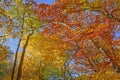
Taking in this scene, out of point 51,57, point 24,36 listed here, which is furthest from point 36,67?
point 24,36

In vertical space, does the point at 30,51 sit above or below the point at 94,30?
above

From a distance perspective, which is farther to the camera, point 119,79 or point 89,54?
point 89,54

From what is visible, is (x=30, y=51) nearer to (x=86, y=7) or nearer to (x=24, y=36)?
(x=24, y=36)

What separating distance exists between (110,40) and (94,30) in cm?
176

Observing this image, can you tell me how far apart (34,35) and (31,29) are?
1.51 m

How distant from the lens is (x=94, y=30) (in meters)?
14.7

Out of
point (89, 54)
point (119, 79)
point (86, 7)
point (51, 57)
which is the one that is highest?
point (51, 57)

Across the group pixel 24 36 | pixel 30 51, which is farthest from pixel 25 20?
pixel 30 51

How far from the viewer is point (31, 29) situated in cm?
2403

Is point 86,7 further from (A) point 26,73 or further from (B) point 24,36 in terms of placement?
(A) point 26,73

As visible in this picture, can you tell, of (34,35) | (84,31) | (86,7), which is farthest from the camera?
(34,35)

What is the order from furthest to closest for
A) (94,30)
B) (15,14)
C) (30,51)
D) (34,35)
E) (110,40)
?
(30,51) < (34,35) < (15,14) < (110,40) < (94,30)

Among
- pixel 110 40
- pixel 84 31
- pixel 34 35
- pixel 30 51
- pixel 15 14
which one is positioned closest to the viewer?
pixel 84 31

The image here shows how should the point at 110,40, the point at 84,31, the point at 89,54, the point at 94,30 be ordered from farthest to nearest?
1. the point at 89,54
2. the point at 110,40
3. the point at 94,30
4. the point at 84,31
